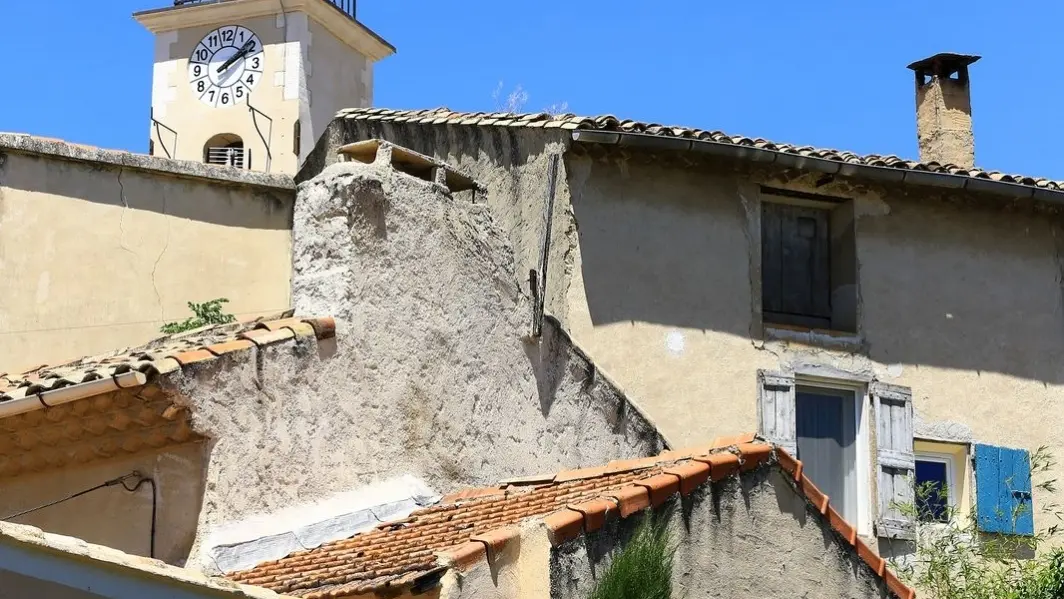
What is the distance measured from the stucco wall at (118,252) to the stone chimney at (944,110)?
282 inches

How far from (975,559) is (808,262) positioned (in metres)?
3.26

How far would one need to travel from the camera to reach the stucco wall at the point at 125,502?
9125mm

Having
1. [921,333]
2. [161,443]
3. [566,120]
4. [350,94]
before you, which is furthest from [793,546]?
[350,94]

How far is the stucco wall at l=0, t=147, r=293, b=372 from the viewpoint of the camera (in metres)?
15.4

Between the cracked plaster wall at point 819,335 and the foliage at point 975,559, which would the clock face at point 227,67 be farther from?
the foliage at point 975,559

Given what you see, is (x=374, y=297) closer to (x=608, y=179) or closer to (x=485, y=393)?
(x=485, y=393)

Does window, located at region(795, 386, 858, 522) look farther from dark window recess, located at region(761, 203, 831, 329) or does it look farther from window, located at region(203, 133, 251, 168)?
window, located at region(203, 133, 251, 168)

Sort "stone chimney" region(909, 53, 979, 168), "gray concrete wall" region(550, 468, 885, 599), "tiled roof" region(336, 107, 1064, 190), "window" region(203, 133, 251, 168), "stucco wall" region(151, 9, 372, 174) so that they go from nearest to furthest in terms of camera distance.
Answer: "gray concrete wall" region(550, 468, 885, 599) → "tiled roof" region(336, 107, 1064, 190) → "stone chimney" region(909, 53, 979, 168) → "window" region(203, 133, 251, 168) → "stucco wall" region(151, 9, 372, 174)

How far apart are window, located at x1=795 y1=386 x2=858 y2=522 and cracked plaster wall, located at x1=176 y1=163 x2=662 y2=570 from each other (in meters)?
4.47

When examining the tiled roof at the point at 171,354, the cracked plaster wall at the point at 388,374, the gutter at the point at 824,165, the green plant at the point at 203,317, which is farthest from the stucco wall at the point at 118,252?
the cracked plaster wall at the point at 388,374

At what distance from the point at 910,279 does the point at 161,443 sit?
9152mm

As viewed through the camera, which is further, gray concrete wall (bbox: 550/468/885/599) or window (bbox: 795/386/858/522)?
window (bbox: 795/386/858/522)

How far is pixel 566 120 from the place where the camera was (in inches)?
579


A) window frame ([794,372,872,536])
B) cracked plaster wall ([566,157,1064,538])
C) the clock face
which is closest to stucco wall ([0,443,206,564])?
cracked plaster wall ([566,157,1064,538])
